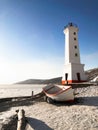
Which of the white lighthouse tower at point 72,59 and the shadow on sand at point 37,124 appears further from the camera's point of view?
the white lighthouse tower at point 72,59

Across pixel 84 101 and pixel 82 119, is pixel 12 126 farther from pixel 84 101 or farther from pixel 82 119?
pixel 84 101

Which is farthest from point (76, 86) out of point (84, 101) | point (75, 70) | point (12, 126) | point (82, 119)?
point (12, 126)

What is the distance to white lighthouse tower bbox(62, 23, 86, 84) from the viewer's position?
27542mm

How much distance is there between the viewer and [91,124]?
9.59 meters

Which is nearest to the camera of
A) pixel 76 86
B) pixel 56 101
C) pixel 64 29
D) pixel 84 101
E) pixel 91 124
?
pixel 91 124

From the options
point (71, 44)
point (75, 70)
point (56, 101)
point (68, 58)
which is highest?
point (71, 44)

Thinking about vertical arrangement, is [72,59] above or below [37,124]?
above

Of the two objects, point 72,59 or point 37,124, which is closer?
point 37,124

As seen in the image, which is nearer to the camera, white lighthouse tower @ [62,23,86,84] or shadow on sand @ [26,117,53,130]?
shadow on sand @ [26,117,53,130]

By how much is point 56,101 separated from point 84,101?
3247 millimetres

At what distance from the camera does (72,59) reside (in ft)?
94.7

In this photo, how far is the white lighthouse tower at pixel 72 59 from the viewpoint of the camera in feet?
90.4

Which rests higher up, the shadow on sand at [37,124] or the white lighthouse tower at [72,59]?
the white lighthouse tower at [72,59]

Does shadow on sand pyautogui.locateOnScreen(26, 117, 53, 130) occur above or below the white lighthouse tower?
below
